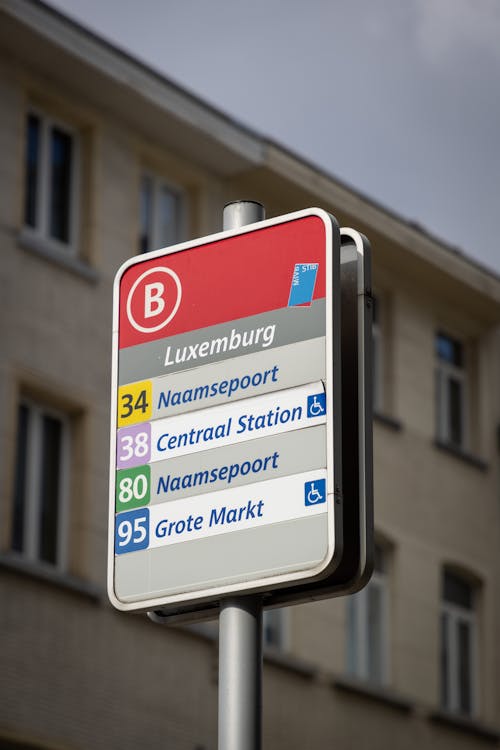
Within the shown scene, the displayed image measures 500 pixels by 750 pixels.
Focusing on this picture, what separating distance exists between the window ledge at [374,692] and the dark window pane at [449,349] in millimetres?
5401

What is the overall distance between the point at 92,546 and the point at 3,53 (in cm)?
518

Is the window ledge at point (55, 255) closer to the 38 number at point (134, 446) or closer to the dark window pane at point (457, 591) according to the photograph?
the dark window pane at point (457, 591)

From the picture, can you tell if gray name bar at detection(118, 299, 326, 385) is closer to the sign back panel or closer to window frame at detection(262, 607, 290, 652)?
the sign back panel

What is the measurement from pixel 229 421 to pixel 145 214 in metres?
16.9

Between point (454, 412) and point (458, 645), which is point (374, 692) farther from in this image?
point (454, 412)

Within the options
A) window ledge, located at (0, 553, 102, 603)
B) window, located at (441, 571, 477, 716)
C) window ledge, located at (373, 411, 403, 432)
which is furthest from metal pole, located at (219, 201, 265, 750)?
window, located at (441, 571, 477, 716)

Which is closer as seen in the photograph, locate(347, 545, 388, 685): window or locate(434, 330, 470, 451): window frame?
locate(347, 545, 388, 685): window

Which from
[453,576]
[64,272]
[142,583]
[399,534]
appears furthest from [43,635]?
[142,583]

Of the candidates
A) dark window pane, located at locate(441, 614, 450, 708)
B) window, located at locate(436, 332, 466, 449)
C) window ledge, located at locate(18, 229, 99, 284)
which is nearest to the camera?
window ledge, located at locate(18, 229, 99, 284)

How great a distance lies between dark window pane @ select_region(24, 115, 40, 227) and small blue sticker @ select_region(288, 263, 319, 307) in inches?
596

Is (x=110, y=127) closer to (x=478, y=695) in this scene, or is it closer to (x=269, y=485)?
(x=478, y=695)

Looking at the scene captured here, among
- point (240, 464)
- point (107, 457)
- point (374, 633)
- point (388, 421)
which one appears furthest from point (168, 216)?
point (240, 464)

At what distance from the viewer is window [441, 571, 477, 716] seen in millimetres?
25969

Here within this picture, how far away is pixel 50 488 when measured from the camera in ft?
64.5
